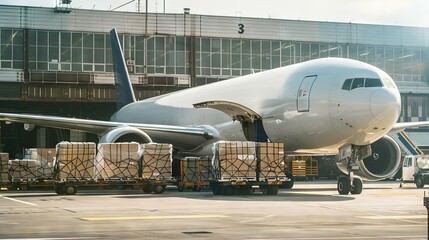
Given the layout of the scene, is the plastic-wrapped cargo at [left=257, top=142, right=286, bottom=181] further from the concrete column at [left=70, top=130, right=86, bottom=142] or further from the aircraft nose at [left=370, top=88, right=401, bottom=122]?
the concrete column at [left=70, top=130, right=86, bottom=142]

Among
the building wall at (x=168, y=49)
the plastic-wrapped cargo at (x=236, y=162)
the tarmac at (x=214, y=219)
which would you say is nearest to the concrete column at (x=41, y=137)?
the building wall at (x=168, y=49)

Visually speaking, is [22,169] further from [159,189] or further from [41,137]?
[41,137]

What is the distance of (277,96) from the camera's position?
27.6 meters

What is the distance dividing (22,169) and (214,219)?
1544 centimetres

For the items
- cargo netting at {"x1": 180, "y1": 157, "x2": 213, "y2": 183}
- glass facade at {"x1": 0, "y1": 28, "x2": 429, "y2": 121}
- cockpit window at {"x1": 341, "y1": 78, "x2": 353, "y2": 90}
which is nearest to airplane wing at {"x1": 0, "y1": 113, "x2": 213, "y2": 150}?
cargo netting at {"x1": 180, "y1": 157, "x2": 213, "y2": 183}

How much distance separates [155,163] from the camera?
89.9 feet

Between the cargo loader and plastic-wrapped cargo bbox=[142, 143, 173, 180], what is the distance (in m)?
2.23

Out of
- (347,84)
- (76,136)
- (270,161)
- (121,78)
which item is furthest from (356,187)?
(76,136)

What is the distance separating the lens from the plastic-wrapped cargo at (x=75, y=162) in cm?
2678

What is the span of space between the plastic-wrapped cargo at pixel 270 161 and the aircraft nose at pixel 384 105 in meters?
3.34

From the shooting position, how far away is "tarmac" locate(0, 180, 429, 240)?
13117mm

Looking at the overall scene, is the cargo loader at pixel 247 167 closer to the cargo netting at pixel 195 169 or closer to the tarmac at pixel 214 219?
the tarmac at pixel 214 219

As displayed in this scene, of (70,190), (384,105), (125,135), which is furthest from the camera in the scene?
(125,135)

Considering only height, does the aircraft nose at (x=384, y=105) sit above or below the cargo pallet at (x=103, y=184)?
above
